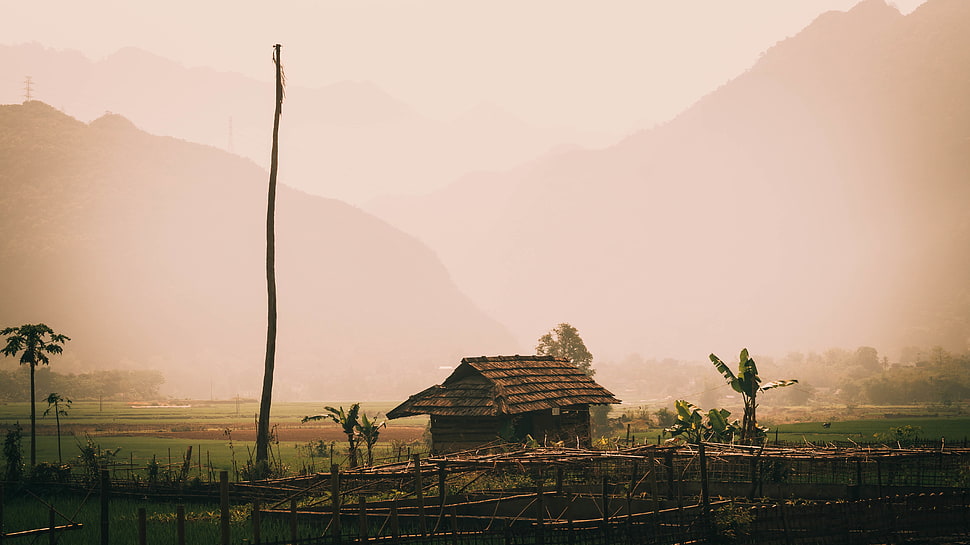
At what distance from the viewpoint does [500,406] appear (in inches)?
1238

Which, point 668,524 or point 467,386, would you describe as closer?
point 668,524

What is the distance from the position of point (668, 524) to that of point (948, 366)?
12903 cm

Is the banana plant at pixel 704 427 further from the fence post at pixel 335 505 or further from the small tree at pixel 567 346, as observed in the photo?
the small tree at pixel 567 346

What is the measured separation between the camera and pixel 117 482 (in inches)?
1114

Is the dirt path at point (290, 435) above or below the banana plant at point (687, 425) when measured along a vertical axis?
below

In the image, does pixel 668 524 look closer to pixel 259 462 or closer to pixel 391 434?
pixel 259 462

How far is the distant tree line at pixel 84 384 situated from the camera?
13925cm

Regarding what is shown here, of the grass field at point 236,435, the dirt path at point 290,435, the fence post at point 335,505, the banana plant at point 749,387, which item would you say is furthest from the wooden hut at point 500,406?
the dirt path at point 290,435

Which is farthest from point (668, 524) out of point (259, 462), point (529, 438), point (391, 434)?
point (391, 434)

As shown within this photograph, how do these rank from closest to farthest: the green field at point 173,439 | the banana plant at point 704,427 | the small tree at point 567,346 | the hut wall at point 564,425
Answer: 1. the banana plant at point 704,427
2. the hut wall at point 564,425
3. the green field at point 173,439
4. the small tree at point 567,346

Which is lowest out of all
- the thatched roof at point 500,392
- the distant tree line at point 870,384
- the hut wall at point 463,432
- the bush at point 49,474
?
the distant tree line at point 870,384

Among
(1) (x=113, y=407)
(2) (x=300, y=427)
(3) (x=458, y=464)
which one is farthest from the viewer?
(1) (x=113, y=407)

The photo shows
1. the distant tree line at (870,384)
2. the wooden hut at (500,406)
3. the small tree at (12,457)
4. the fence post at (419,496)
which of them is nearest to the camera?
the fence post at (419,496)

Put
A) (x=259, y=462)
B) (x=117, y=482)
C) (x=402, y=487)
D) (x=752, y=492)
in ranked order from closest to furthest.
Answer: (x=752, y=492) < (x=402, y=487) < (x=117, y=482) < (x=259, y=462)
